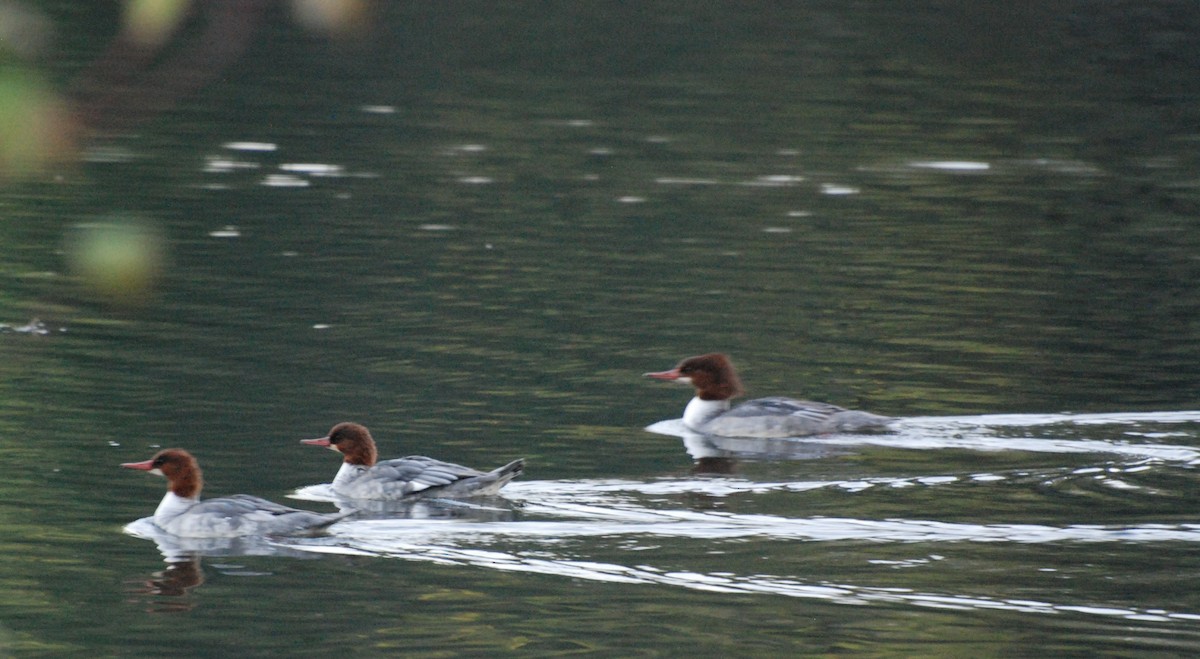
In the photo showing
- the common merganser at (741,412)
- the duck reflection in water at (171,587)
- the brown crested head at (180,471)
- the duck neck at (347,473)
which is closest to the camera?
the duck reflection in water at (171,587)

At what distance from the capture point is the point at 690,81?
38.0 metres

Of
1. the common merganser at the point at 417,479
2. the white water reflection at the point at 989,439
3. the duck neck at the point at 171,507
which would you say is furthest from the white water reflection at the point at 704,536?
the duck neck at the point at 171,507

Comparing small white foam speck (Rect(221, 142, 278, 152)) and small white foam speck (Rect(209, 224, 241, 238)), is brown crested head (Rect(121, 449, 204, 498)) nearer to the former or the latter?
small white foam speck (Rect(209, 224, 241, 238))

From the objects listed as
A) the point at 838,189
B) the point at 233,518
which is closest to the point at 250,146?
the point at 838,189

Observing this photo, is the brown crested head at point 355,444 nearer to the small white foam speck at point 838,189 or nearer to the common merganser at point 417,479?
the common merganser at point 417,479

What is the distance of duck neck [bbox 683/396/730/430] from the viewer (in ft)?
50.3

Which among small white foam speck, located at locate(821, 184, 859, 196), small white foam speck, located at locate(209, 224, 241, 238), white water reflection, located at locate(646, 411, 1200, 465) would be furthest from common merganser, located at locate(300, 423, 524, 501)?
small white foam speck, located at locate(821, 184, 859, 196)

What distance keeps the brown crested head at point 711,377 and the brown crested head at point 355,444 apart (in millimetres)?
3702

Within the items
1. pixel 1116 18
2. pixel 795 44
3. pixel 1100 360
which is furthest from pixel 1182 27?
pixel 1100 360

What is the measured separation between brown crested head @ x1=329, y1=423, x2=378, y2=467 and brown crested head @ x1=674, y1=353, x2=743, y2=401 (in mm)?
3702

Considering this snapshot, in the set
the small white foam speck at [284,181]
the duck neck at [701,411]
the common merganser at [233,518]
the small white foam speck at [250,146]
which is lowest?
the common merganser at [233,518]

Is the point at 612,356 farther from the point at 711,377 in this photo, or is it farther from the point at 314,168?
the point at 314,168

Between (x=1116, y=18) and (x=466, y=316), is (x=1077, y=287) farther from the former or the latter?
(x=1116, y=18)

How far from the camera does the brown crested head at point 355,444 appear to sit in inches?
500
